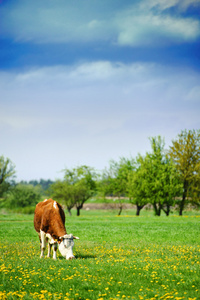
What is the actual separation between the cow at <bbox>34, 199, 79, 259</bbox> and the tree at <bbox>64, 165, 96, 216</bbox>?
3956cm

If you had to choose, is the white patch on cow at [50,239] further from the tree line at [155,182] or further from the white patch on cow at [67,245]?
the tree line at [155,182]

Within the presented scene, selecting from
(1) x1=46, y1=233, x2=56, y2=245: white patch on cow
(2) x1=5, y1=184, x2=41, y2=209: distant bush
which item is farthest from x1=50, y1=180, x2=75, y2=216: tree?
(1) x1=46, y1=233, x2=56, y2=245: white patch on cow

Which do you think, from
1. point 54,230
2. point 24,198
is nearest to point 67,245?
point 54,230

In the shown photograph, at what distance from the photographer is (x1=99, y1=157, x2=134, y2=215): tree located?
54.8m

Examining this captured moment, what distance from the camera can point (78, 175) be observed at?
60875 millimetres

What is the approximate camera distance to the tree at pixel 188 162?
151 feet

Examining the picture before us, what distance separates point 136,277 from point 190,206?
40472 millimetres

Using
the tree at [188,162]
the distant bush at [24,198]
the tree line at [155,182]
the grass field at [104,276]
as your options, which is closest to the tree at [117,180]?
the tree line at [155,182]

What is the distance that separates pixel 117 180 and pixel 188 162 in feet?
46.9

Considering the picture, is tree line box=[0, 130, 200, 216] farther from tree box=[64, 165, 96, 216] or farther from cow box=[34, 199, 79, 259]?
cow box=[34, 199, 79, 259]

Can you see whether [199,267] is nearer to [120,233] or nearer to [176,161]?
[120,233]

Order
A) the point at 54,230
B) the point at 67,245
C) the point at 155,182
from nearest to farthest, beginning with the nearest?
the point at 67,245 → the point at 54,230 → the point at 155,182

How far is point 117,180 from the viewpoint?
182ft

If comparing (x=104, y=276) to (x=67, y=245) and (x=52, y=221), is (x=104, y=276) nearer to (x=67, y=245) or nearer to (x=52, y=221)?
(x=67, y=245)
